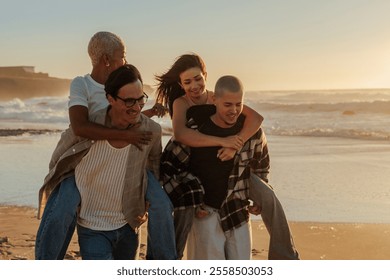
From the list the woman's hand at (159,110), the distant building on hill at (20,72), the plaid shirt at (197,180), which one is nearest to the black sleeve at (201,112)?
the plaid shirt at (197,180)

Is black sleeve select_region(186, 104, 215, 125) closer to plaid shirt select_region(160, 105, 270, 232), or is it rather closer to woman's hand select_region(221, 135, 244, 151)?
plaid shirt select_region(160, 105, 270, 232)

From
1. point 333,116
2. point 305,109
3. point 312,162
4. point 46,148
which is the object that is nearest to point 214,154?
point 312,162

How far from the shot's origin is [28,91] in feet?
103

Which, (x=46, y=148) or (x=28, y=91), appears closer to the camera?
(x=46, y=148)

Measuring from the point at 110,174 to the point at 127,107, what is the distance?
0.34 m

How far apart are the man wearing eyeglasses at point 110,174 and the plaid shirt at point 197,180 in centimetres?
24

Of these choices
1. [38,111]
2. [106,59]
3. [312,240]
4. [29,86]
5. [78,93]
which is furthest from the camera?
[29,86]

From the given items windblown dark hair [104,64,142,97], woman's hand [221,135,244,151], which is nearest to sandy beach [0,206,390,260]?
woman's hand [221,135,244,151]

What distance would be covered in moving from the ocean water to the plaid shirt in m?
2.87

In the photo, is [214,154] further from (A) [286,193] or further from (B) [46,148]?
(B) [46,148]

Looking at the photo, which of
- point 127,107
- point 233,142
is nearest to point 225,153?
point 233,142

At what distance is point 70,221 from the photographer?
9.94 ft

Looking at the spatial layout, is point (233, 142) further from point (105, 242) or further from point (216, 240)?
point (105, 242)
